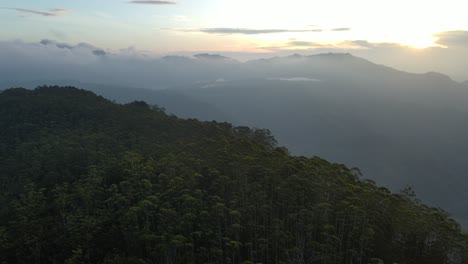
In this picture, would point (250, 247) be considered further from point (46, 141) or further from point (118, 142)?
point (46, 141)

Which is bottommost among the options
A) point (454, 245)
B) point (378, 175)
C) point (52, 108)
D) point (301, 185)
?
point (378, 175)

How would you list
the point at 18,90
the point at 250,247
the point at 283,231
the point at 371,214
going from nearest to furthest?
the point at 250,247, the point at 283,231, the point at 371,214, the point at 18,90

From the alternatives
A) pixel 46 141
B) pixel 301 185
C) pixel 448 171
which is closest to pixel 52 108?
pixel 46 141

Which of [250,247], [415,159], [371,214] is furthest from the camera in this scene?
[415,159]

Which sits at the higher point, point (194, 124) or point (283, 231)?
point (194, 124)

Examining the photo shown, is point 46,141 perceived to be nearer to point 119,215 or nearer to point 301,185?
point 119,215

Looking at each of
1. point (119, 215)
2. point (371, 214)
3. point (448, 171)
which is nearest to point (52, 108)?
point (119, 215)

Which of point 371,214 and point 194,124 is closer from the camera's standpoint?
point 371,214
